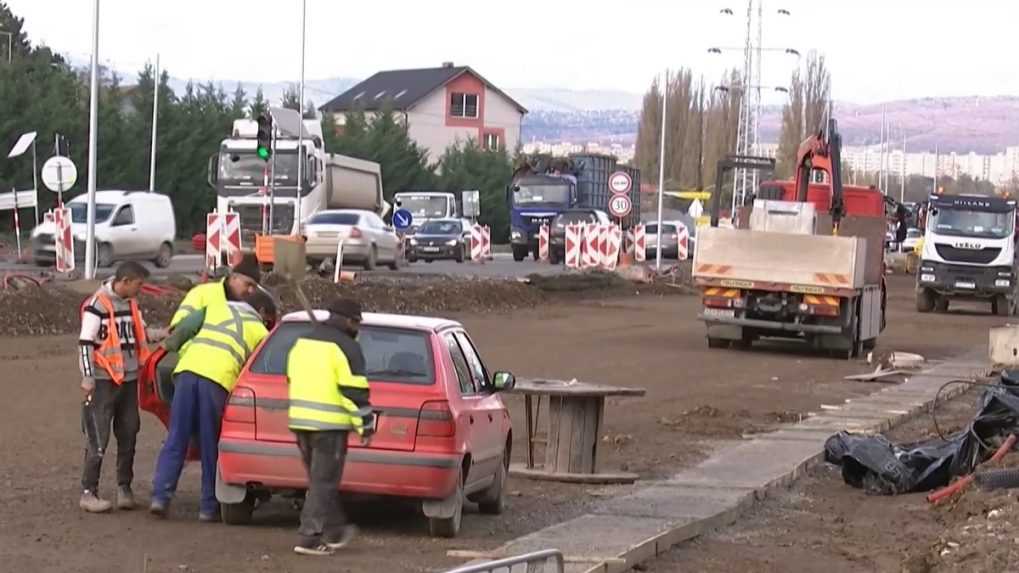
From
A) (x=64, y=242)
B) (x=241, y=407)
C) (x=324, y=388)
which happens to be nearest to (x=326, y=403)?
(x=324, y=388)

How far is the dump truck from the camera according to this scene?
28.5m

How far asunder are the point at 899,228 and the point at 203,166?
33.0 m

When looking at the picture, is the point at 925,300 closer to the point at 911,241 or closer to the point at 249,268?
the point at 911,241

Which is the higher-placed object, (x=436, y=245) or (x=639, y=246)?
(x=639, y=246)

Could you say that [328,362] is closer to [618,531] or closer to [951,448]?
[618,531]

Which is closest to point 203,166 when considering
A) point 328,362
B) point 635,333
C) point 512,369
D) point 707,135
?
point 635,333

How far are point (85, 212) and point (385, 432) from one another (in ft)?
103

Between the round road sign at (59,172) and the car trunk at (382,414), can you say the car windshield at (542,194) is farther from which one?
the car trunk at (382,414)

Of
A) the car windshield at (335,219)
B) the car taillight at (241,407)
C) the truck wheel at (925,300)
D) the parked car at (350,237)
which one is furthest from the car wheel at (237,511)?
the truck wheel at (925,300)

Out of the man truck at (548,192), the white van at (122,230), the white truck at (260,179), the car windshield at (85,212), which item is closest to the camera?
the white van at (122,230)

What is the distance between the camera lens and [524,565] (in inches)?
271

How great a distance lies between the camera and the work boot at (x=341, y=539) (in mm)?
10477

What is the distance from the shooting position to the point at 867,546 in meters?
12.5

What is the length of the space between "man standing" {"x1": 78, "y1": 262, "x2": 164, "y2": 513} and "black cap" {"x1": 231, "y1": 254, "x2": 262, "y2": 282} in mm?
589
